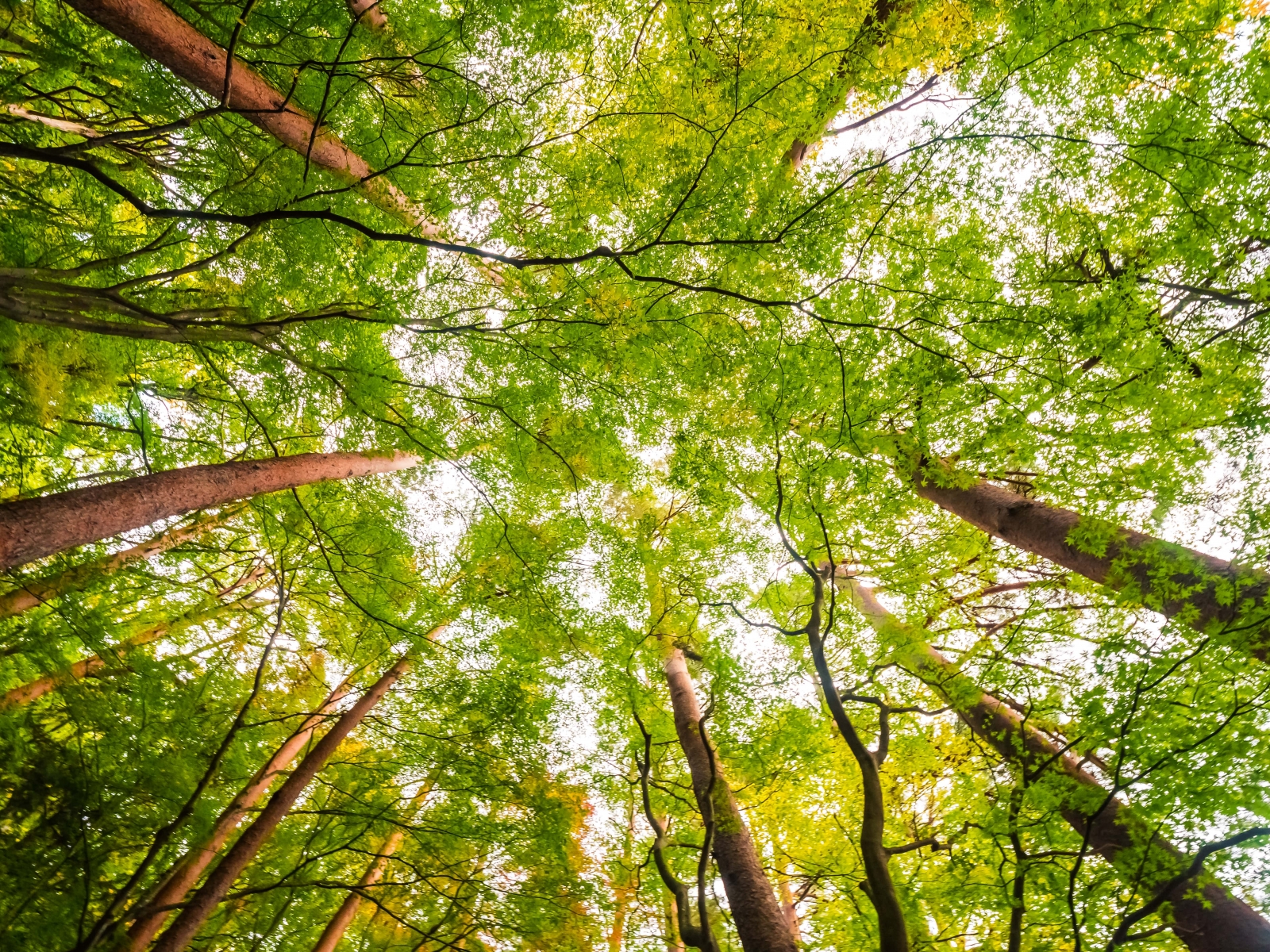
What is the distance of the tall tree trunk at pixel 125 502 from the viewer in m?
2.63

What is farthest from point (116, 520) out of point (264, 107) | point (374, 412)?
point (264, 107)

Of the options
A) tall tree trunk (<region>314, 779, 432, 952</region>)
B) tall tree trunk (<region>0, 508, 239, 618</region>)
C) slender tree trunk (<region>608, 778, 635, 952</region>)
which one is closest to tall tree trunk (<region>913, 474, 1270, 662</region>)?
slender tree trunk (<region>608, 778, 635, 952</region>)

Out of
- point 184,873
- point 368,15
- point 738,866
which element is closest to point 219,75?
point 368,15

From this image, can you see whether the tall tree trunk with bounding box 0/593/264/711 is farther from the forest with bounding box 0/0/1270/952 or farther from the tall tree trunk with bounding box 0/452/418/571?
the tall tree trunk with bounding box 0/452/418/571

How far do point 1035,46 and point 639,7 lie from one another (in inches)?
128

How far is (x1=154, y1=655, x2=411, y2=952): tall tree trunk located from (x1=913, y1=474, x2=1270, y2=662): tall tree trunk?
6132 millimetres

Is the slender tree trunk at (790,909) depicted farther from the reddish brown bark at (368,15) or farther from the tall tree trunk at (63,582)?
the reddish brown bark at (368,15)

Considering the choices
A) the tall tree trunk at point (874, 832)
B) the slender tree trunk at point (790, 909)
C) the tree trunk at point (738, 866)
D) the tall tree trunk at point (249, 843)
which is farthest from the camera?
the slender tree trunk at point (790, 909)

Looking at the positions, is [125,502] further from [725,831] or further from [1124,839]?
[1124,839]

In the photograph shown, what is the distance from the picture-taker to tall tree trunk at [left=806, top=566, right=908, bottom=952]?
2258 millimetres

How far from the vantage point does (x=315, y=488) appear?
5.98 meters

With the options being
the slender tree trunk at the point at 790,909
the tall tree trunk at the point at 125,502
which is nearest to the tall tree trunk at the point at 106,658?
the tall tree trunk at the point at 125,502

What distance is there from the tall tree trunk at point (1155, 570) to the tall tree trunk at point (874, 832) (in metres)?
2.46

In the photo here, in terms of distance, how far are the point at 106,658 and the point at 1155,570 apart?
25.1 feet
